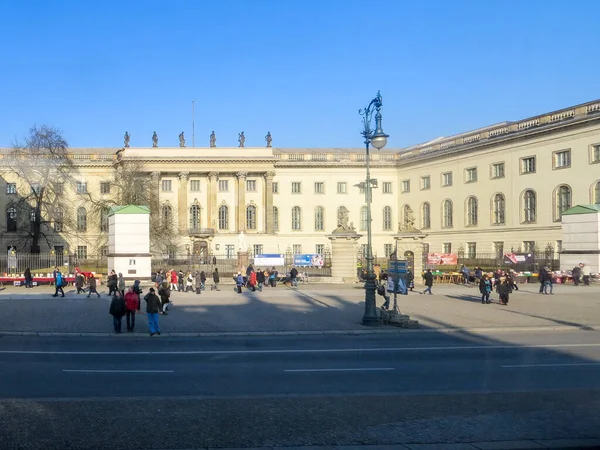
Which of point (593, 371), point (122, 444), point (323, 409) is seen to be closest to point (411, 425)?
point (323, 409)

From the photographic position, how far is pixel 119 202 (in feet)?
246

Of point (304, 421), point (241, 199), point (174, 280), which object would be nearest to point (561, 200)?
point (241, 199)

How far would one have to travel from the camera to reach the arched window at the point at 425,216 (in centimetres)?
8900

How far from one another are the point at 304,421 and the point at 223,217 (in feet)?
275

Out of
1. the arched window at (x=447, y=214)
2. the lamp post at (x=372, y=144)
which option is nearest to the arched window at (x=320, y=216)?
the arched window at (x=447, y=214)

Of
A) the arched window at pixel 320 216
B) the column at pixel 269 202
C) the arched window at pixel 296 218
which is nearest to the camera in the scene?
the column at pixel 269 202

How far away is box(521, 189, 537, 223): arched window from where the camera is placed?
2867 inches

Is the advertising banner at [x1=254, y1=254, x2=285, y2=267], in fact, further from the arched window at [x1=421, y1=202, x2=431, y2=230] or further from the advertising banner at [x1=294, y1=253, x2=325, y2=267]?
the arched window at [x1=421, y1=202, x2=431, y2=230]

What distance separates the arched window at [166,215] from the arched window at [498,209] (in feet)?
119

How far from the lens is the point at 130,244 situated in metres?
43.6

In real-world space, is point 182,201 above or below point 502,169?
below

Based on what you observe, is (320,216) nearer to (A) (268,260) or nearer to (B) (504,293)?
(A) (268,260)

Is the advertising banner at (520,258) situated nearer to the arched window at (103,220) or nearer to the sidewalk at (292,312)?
the sidewalk at (292,312)

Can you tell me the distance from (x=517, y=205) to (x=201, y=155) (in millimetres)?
39636
